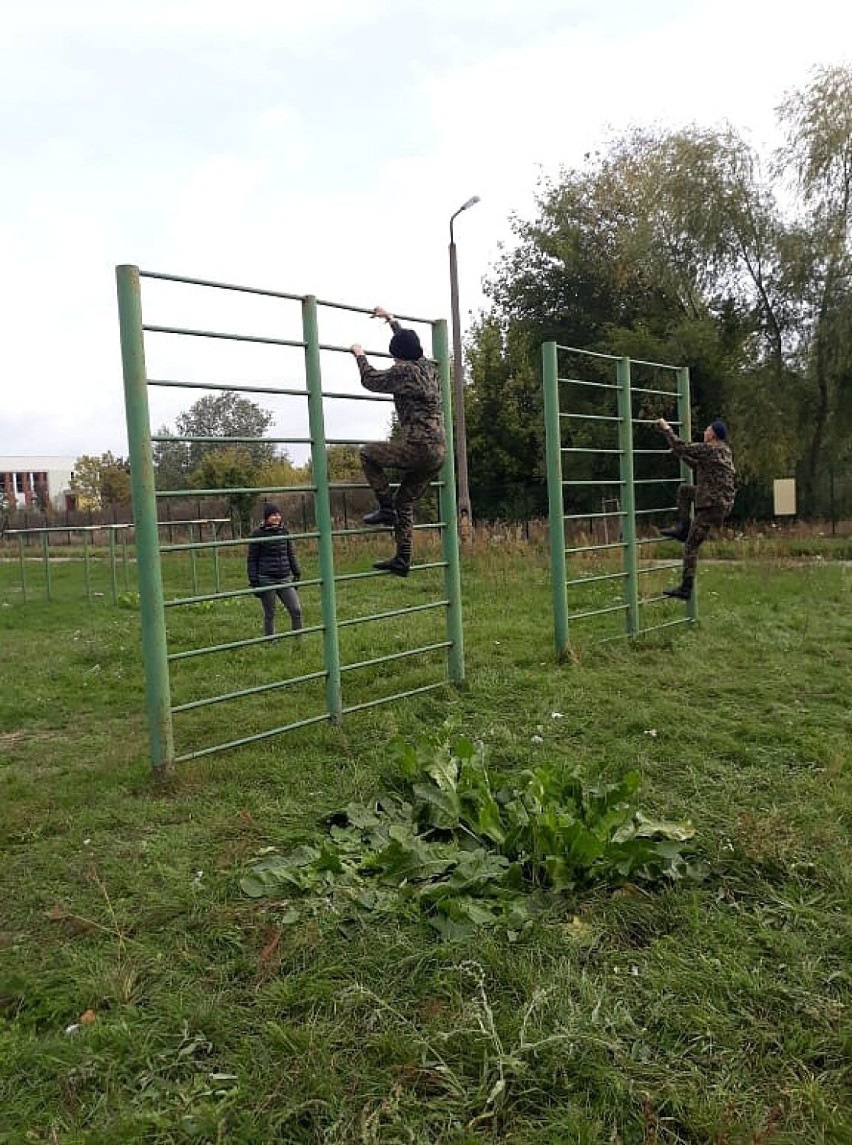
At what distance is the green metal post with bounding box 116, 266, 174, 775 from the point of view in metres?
4.54

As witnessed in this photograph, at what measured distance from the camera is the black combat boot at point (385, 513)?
19.7 ft

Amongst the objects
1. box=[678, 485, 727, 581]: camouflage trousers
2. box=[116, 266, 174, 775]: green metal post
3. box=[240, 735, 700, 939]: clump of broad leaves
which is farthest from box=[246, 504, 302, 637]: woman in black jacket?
box=[240, 735, 700, 939]: clump of broad leaves

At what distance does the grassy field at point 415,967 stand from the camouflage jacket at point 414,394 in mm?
1696

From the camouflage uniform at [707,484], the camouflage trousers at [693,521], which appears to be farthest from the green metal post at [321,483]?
the camouflage trousers at [693,521]

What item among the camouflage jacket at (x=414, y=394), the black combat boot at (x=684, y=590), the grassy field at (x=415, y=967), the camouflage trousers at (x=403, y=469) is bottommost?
the grassy field at (x=415, y=967)

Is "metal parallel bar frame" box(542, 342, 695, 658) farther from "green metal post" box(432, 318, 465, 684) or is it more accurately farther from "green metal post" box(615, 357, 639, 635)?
"green metal post" box(432, 318, 465, 684)

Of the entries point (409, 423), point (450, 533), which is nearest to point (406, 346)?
point (409, 423)

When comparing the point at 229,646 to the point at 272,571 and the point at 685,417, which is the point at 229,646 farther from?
the point at 685,417

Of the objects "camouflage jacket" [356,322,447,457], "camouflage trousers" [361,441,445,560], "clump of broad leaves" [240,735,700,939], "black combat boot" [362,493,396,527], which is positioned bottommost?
"clump of broad leaves" [240,735,700,939]

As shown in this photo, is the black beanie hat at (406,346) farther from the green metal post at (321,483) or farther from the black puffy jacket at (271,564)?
the black puffy jacket at (271,564)

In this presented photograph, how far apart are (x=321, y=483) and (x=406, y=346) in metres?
0.97

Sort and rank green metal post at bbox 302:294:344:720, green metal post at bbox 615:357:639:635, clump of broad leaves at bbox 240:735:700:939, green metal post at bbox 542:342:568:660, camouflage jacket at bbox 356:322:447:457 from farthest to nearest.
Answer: green metal post at bbox 615:357:639:635 < green metal post at bbox 542:342:568:660 < camouflage jacket at bbox 356:322:447:457 < green metal post at bbox 302:294:344:720 < clump of broad leaves at bbox 240:735:700:939

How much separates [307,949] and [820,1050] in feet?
4.69

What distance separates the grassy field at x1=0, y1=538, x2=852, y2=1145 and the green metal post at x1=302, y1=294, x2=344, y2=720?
0.35 metres
